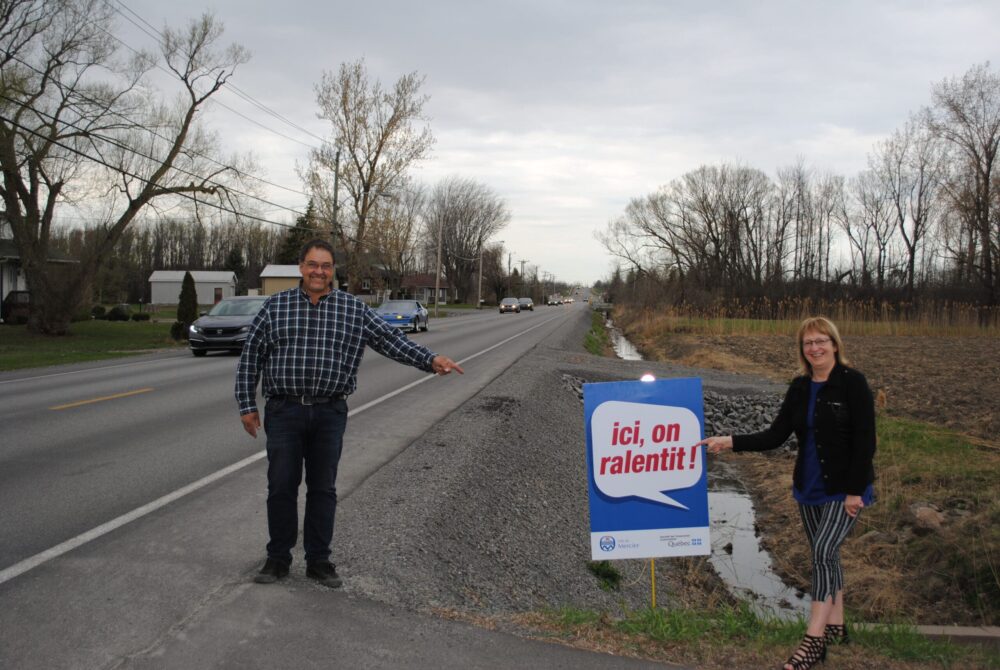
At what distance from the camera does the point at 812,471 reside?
12.6ft

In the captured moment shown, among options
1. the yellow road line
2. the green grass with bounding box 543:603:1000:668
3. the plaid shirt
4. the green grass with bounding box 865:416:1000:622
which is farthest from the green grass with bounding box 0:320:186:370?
the green grass with bounding box 865:416:1000:622

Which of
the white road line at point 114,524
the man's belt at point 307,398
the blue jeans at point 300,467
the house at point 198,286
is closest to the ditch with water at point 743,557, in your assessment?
the blue jeans at point 300,467

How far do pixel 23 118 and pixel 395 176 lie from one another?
24.7 metres

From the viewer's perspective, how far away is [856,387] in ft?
12.0

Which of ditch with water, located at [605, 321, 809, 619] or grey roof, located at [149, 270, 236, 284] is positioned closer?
ditch with water, located at [605, 321, 809, 619]

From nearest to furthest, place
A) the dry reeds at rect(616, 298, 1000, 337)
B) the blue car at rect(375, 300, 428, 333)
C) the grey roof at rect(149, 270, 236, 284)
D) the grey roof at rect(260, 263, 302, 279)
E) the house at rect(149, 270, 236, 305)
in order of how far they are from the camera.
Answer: the blue car at rect(375, 300, 428, 333)
the dry reeds at rect(616, 298, 1000, 337)
the grey roof at rect(149, 270, 236, 284)
the house at rect(149, 270, 236, 305)
the grey roof at rect(260, 263, 302, 279)

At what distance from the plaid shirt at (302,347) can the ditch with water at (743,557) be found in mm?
3281

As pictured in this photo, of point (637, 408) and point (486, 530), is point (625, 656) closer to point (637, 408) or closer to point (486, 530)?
point (637, 408)

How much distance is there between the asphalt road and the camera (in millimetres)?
3445

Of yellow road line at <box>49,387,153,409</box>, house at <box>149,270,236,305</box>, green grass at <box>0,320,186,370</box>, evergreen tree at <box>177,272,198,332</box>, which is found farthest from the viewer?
house at <box>149,270,236,305</box>

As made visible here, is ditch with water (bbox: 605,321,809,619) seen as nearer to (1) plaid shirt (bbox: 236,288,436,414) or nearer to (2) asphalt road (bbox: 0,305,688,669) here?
(2) asphalt road (bbox: 0,305,688,669)

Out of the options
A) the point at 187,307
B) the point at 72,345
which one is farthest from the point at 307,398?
the point at 187,307

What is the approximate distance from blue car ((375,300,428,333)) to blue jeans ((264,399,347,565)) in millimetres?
27189

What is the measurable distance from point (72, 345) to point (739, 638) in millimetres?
25714
